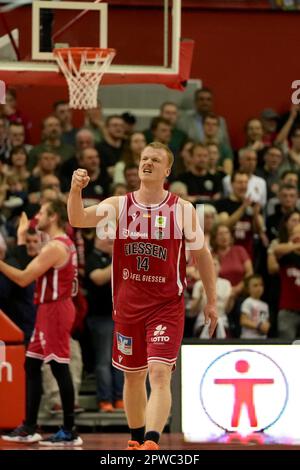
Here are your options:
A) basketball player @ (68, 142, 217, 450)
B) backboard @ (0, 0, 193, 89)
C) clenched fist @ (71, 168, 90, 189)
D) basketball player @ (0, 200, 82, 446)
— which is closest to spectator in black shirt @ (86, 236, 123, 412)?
basketball player @ (0, 200, 82, 446)

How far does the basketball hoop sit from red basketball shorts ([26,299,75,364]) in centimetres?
195

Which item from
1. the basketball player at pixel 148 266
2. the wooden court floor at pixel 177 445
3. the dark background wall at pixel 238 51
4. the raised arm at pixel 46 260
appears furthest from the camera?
the dark background wall at pixel 238 51

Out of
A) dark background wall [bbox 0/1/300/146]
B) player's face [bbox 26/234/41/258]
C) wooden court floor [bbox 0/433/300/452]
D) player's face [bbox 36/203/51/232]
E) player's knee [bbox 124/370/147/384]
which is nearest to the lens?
player's knee [bbox 124/370/147/384]

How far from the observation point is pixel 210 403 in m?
10.3

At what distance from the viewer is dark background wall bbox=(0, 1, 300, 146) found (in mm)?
16281

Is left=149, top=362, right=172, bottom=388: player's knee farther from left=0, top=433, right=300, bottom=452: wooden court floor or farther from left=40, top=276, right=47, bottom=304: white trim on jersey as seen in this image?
left=40, top=276, right=47, bottom=304: white trim on jersey

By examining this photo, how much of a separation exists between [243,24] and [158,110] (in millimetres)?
1956

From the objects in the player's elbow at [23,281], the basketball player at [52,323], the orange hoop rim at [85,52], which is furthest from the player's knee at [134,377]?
the orange hoop rim at [85,52]

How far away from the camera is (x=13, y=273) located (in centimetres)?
1041

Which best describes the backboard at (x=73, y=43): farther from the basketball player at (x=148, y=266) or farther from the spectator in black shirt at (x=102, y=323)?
the basketball player at (x=148, y=266)

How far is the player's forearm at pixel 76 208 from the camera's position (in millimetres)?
7953

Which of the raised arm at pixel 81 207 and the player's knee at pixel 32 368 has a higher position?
the raised arm at pixel 81 207

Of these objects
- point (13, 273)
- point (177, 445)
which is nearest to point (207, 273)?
point (177, 445)
